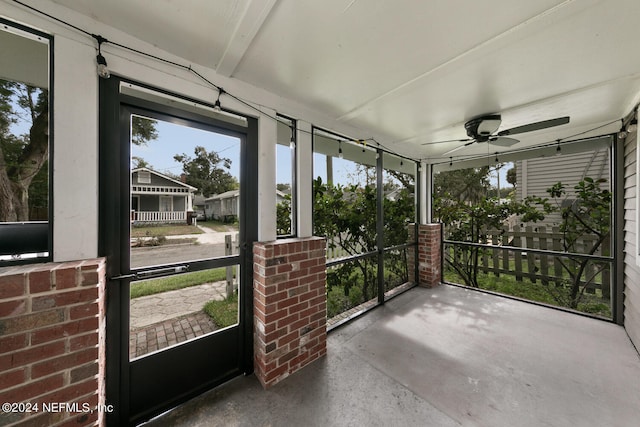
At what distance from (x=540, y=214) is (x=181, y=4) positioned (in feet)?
17.8

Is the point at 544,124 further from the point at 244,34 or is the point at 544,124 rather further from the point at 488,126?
the point at 244,34

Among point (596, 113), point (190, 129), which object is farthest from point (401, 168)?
point (190, 129)

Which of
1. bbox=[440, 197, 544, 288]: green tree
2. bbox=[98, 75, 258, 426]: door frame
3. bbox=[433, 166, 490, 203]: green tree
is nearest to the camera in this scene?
bbox=[98, 75, 258, 426]: door frame

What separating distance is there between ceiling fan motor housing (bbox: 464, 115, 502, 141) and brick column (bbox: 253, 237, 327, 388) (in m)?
2.25

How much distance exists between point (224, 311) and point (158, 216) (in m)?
1.00

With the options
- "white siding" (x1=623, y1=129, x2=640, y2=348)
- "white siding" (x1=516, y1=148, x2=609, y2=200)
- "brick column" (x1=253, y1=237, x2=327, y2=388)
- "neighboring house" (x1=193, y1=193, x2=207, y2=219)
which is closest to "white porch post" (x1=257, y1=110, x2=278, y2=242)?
"brick column" (x1=253, y1=237, x2=327, y2=388)

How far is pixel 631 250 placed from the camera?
2527 mm

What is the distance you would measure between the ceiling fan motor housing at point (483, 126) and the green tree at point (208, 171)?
8.94 feet

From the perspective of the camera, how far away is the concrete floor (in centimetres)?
159

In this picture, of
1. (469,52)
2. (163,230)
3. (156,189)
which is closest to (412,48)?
(469,52)

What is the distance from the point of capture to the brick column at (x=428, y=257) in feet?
13.8

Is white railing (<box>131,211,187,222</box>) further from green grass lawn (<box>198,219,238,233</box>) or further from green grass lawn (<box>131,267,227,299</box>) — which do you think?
green grass lawn (<box>131,267,227,299</box>)

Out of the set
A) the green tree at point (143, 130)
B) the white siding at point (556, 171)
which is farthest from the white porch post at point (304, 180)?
the white siding at point (556, 171)

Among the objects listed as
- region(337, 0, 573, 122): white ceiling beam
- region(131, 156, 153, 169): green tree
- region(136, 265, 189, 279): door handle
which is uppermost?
region(337, 0, 573, 122): white ceiling beam
